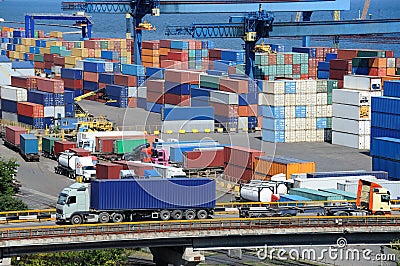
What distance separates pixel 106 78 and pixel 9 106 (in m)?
16.8

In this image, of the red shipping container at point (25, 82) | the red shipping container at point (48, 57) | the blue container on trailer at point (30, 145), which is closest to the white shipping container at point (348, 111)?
the blue container on trailer at point (30, 145)

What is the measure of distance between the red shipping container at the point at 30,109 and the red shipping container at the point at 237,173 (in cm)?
2120

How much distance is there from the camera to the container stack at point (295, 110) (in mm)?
63344

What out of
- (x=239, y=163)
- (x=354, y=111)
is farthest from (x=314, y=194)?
(x=354, y=111)

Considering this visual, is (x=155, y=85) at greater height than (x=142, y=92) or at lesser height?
greater

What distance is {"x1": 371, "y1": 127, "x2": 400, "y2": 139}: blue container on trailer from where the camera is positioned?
52.7 m

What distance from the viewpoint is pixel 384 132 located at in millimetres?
53688

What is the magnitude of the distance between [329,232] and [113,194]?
680 cm

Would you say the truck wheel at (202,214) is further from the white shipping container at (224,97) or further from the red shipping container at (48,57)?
the red shipping container at (48,57)

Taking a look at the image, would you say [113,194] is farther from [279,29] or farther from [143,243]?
[279,29]

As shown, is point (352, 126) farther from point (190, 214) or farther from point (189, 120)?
point (190, 214)

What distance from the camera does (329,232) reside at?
1284 inches

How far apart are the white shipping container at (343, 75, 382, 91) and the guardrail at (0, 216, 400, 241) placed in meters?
29.3

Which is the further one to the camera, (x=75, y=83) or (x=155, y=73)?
(x=75, y=83)
